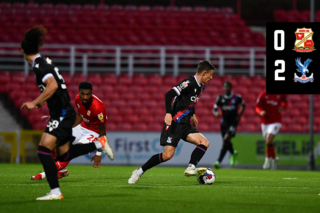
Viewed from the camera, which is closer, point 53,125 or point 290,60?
point 53,125

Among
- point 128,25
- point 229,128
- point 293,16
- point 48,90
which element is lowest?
point 229,128

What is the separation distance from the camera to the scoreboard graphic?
1290 cm

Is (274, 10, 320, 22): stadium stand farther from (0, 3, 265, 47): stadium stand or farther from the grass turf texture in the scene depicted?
the grass turf texture

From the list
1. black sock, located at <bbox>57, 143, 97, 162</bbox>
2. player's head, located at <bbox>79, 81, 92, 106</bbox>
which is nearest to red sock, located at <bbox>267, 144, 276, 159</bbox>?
player's head, located at <bbox>79, 81, 92, 106</bbox>

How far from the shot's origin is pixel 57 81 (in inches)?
222

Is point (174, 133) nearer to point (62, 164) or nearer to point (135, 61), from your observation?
point (62, 164)

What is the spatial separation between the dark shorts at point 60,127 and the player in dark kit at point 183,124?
2.02 meters

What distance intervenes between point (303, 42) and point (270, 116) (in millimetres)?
2321

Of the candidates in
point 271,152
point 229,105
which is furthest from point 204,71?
point 271,152

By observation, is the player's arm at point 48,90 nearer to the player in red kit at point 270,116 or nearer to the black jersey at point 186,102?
the black jersey at point 186,102

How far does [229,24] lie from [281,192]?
17.6m

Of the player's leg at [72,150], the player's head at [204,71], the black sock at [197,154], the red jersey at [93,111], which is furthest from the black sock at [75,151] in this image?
the player's head at [204,71]

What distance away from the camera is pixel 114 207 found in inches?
196

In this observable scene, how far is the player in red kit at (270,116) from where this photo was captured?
13.5 metres
